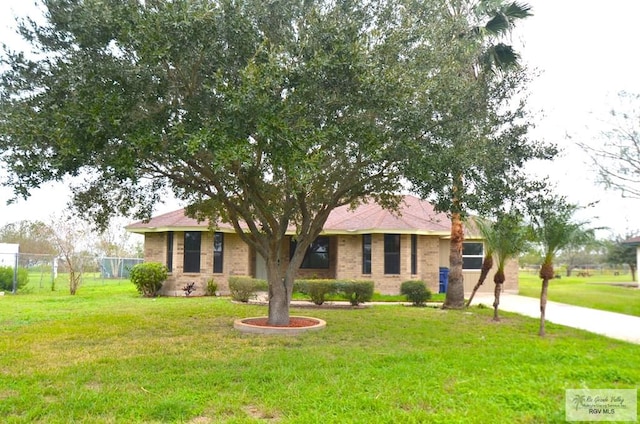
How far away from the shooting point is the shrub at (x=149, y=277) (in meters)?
18.2

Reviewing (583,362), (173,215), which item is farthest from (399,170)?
(173,215)

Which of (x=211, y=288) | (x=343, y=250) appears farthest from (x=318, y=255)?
(x=211, y=288)

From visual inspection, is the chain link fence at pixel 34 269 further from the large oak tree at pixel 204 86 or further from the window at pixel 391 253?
Result: the large oak tree at pixel 204 86

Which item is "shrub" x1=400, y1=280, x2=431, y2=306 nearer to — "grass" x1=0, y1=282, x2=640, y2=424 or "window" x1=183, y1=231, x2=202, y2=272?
"grass" x1=0, y1=282, x2=640, y2=424

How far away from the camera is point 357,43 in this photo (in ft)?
23.1

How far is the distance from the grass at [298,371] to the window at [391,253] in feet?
24.7

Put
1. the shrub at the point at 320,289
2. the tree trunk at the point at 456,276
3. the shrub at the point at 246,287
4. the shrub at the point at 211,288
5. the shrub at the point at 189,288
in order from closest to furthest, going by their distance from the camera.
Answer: the tree trunk at the point at 456,276
the shrub at the point at 320,289
the shrub at the point at 246,287
the shrub at the point at 189,288
the shrub at the point at 211,288

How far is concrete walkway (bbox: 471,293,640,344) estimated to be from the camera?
10.8 meters

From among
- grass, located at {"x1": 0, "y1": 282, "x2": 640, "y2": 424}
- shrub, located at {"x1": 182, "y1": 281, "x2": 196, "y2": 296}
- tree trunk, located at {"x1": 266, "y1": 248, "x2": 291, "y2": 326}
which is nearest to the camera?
grass, located at {"x1": 0, "y1": 282, "x2": 640, "y2": 424}

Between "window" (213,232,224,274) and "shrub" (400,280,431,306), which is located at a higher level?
"window" (213,232,224,274)

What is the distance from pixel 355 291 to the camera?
610 inches

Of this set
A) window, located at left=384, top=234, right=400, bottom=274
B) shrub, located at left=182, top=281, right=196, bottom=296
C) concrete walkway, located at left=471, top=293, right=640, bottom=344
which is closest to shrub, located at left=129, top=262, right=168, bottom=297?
shrub, located at left=182, top=281, right=196, bottom=296

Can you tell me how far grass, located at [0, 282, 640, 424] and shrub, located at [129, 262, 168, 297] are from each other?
6306mm

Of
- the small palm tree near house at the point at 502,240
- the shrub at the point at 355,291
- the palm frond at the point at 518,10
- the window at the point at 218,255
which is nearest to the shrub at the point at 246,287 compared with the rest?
the shrub at the point at 355,291
